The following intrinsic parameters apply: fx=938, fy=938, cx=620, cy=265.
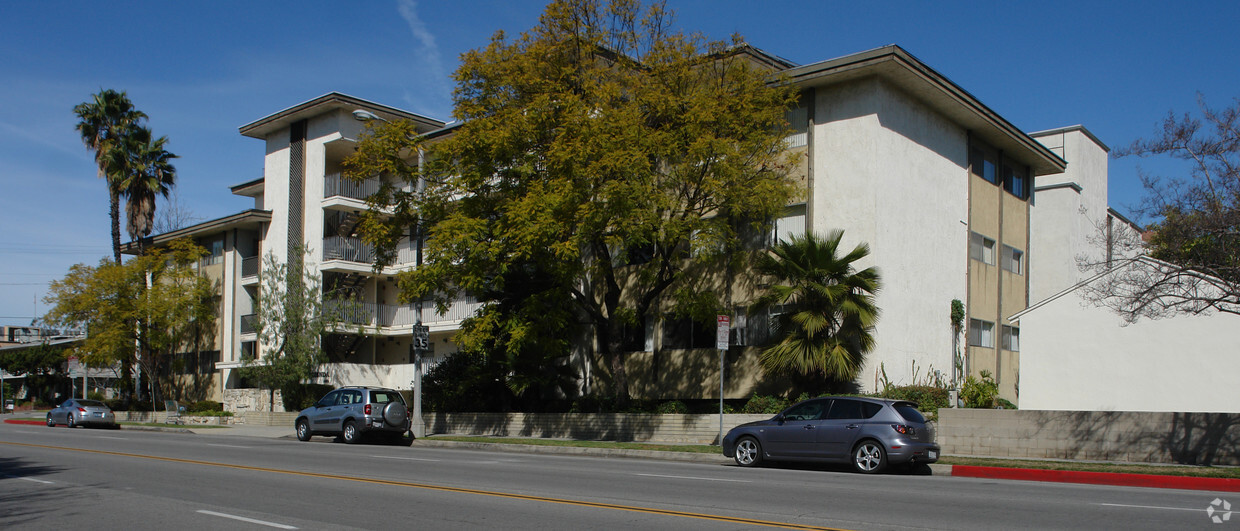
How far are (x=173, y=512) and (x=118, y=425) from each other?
104 ft

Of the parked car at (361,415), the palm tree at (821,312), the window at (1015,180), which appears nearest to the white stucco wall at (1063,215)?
the window at (1015,180)

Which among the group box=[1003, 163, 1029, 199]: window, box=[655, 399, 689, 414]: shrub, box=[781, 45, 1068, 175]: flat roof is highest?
box=[781, 45, 1068, 175]: flat roof

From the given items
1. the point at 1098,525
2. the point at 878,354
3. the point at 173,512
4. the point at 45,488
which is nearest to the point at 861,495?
the point at 1098,525

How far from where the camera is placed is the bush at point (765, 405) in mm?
24656

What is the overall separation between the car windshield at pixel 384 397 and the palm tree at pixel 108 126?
25.8 metres

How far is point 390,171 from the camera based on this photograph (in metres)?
26.7

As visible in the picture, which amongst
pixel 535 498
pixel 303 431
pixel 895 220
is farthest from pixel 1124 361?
pixel 303 431

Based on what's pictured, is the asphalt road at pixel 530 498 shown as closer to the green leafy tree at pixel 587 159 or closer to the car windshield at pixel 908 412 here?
the car windshield at pixel 908 412

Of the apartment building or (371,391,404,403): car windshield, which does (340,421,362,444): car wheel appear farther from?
the apartment building

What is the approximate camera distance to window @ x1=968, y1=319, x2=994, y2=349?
3002 cm

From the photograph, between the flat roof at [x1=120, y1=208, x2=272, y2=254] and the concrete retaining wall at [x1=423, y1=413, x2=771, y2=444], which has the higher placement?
the flat roof at [x1=120, y1=208, x2=272, y2=254]

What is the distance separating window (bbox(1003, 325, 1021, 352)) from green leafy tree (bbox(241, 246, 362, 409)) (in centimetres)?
2556

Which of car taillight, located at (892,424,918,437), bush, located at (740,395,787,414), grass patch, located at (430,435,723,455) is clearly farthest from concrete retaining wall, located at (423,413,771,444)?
car taillight, located at (892,424,918,437)

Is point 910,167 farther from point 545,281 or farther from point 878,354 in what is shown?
point 545,281
